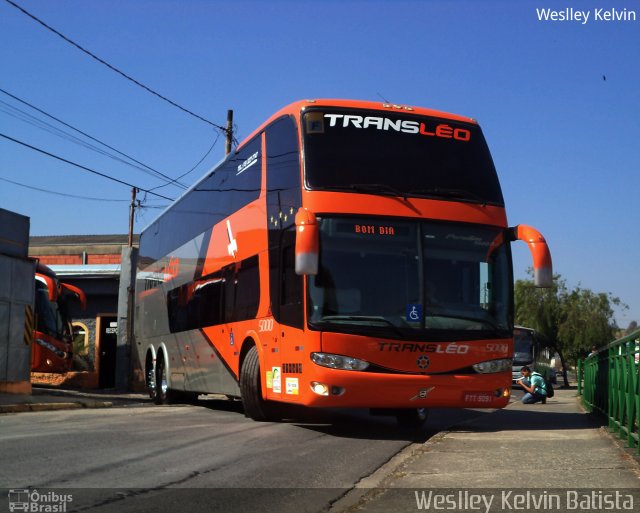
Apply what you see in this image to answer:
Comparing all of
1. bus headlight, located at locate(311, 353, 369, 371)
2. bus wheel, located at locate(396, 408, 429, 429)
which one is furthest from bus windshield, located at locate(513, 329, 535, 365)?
bus headlight, located at locate(311, 353, 369, 371)

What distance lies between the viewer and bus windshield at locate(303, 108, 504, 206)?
1148 centimetres

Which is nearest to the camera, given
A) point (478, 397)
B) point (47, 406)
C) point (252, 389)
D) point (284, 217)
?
point (478, 397)

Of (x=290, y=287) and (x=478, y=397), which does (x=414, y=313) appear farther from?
(x=290, y=287)

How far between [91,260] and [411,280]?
1699 inches

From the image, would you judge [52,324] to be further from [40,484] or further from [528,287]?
[528,287]

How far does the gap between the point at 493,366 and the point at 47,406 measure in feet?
32.1

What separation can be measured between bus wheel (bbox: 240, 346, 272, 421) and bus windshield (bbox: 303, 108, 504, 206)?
10.7 ft

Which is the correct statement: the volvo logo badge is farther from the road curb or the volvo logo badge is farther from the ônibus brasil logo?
the road curb

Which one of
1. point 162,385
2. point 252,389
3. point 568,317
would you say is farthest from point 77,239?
point 252,389

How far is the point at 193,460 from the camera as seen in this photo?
28.7ft

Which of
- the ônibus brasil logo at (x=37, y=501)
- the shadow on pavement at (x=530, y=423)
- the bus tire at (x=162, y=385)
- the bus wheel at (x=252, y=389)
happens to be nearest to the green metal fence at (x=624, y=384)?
the shadow on pavement at (x=530, y=423)

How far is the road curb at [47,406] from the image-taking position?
16.4m

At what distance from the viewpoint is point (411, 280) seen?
1122 centimetres

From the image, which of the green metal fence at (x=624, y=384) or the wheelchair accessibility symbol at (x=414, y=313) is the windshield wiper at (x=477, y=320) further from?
the green metal fence at (x=624, y=384)
